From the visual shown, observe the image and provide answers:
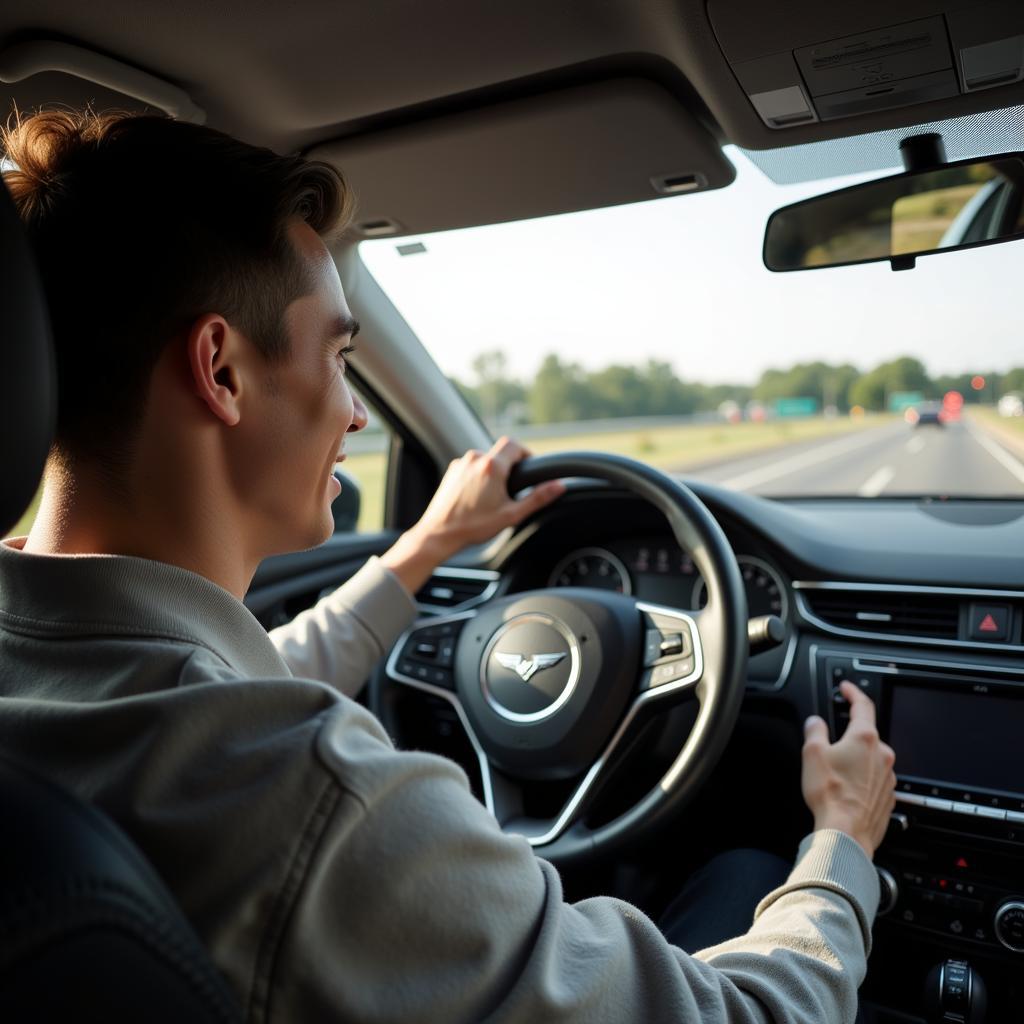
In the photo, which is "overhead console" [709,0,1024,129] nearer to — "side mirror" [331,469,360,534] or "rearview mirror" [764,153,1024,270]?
"rearview mirror" [764,153,1024,270]

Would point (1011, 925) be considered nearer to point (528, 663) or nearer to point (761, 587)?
point (761, 587)

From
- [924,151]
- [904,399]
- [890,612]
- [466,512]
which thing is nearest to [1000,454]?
[904,399]

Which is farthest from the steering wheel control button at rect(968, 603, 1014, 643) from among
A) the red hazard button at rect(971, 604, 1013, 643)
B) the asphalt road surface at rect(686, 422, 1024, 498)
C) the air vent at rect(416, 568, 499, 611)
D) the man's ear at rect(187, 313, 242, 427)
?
the man's ear at rect(187, 313, 242, 427)

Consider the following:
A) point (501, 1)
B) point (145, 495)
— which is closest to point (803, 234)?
point (501, 1)

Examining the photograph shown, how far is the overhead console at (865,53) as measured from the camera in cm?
176

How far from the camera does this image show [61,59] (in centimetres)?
192

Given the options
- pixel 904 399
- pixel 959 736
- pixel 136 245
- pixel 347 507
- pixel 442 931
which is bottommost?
pixel 442 931

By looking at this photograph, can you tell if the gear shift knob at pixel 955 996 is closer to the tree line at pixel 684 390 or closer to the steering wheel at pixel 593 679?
the steering wheel at pixel 593 679

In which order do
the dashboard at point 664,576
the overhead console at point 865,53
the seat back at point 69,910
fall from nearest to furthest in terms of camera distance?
the seat back at point 69,910 → the overhead console at point 865,53 → the dashboard at point 664,576

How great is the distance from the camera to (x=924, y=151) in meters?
2.23

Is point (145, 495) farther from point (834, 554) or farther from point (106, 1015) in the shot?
point (834, 554)

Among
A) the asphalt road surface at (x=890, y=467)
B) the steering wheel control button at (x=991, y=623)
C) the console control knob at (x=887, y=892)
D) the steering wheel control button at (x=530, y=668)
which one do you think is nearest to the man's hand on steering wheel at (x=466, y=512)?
the steering wheel control button at (x=530, y=668)

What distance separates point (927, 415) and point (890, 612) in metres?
2.50

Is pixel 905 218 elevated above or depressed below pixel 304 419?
above
